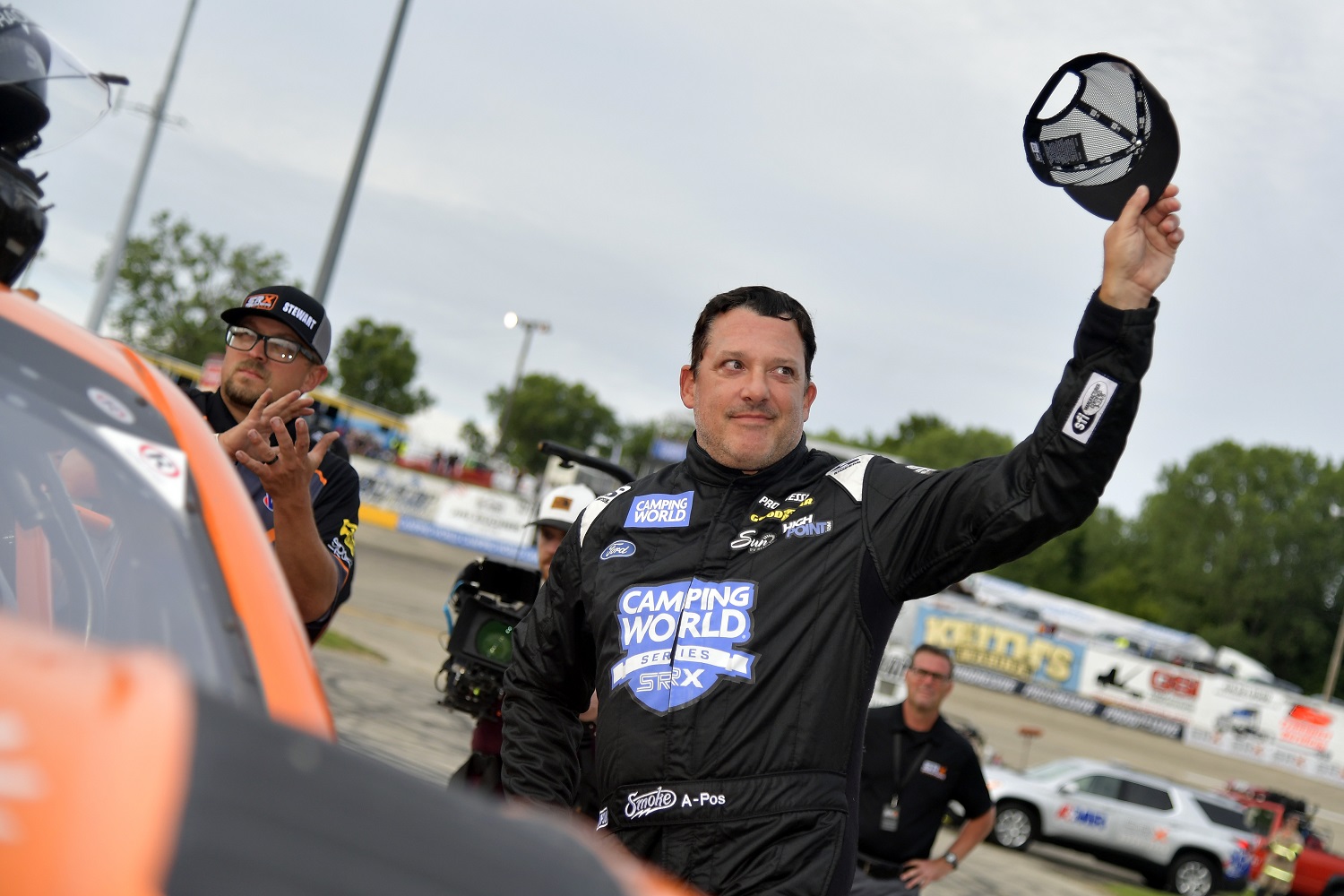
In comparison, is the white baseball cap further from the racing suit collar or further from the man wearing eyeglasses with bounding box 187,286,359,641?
the racing suit collar

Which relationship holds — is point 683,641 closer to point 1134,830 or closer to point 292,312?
point 292,312

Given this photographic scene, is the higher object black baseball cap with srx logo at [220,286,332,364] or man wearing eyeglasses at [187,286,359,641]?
black baseball cap with srx logo at [220,286,332,364]

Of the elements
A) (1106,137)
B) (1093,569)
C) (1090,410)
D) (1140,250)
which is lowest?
(1090,410)

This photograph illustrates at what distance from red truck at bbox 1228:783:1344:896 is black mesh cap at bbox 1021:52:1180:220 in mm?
18794

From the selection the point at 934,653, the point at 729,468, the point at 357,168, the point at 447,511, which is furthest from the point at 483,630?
the point at 447,511

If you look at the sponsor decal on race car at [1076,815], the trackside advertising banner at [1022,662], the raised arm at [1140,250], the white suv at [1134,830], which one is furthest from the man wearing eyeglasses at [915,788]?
the trackside advertising banner at [1022,662]

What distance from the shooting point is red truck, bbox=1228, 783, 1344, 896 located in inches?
727

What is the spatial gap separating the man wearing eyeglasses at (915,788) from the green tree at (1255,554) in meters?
77.5

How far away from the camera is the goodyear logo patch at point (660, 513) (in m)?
2.74

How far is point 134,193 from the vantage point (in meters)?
25.2

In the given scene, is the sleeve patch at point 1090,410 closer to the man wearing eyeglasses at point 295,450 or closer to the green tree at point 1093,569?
the man wearing eyeglasses at point 295,450

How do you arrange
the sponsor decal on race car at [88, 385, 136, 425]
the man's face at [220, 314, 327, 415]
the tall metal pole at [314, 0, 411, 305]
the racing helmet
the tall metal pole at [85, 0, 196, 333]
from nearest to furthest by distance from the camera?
the sponsor decal on race car at [88, 385, 136, 425]
the racing helmet
the man's face at [220, 314, 327, 415]
the tall metal pole at [314, 0, 411, 305]
the tall metal pole at [85, 0, 196, 333]

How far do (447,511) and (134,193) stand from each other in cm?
1184

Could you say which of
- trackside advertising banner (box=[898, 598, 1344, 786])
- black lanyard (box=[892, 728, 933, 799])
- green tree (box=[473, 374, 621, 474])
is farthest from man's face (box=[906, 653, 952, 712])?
green tree (box=[473, 374, 621, 474])
